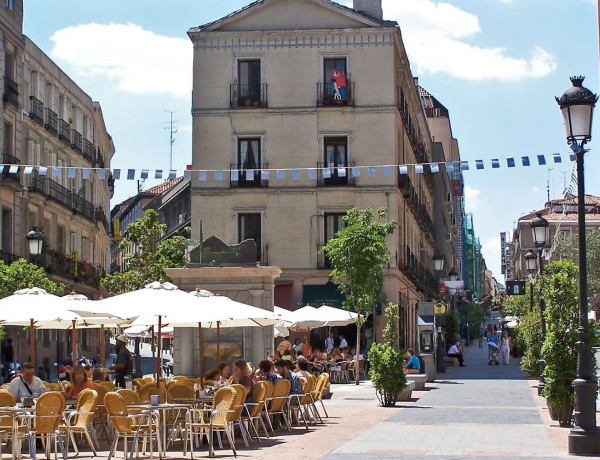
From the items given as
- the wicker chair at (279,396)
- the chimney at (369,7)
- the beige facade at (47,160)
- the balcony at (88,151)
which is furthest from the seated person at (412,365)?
the balcony at (88,151)

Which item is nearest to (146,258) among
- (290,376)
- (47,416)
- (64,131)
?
(64,131)

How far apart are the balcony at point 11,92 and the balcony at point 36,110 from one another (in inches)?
72.3

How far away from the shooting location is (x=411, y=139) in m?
53.2

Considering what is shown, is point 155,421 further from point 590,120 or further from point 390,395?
point 390,395

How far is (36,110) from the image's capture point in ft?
149

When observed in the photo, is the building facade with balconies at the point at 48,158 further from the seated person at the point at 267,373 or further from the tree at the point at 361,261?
the seated person at the point at 267,373

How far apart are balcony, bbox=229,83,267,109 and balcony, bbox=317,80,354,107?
2308 millimetres

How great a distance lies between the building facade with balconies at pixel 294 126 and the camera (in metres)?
44.9

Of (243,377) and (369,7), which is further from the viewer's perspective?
(369,7)

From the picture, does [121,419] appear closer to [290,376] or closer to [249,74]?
[290,376]

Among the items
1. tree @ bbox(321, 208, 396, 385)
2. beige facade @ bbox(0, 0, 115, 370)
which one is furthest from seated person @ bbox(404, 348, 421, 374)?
beige facade @ bbox(0, 0, 115, 370)

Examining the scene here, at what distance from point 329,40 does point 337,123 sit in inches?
140

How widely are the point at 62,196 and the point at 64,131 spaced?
10.1 feet

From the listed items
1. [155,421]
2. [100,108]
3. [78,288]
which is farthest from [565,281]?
[100,108]
